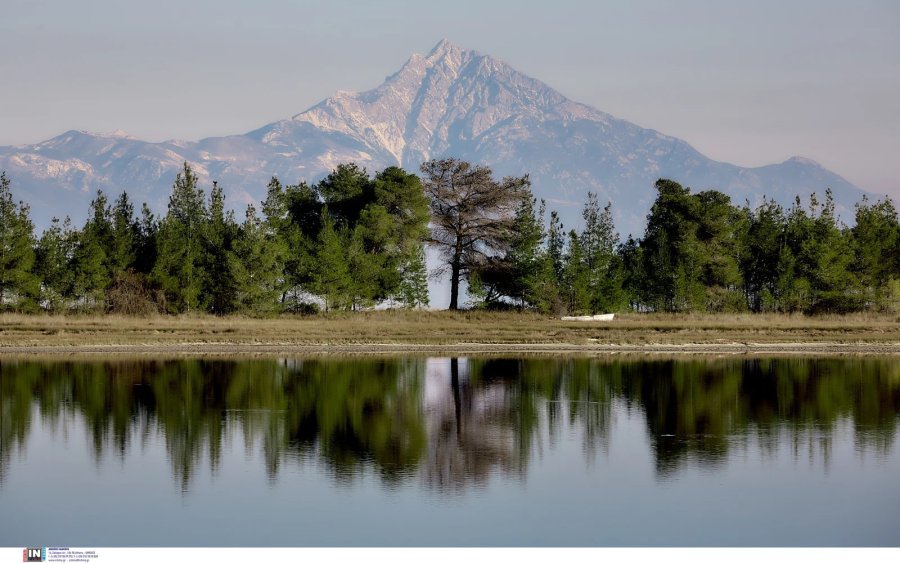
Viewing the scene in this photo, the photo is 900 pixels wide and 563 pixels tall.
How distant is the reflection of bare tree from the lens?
26094 millimetres

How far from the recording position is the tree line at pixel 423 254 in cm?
7400

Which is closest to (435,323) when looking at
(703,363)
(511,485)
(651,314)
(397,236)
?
(397,236)

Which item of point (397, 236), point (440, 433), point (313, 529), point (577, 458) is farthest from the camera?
point (397, 236)

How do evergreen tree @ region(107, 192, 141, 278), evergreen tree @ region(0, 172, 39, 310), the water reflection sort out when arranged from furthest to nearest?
1. evergreen tree @ region(107, 192, 141, 278)
2. evergreen tree @ region(0, 172, 39, 310)
3. the water reflection

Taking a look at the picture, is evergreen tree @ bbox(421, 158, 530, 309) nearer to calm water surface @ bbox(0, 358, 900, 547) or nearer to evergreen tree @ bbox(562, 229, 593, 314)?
evergreen tree @ bbox(562, 229, 593, 314)

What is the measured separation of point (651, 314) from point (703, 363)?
102 ft

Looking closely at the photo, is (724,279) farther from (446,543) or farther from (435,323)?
(446,543)

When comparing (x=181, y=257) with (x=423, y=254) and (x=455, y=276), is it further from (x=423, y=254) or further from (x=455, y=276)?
(x=455, y=276)

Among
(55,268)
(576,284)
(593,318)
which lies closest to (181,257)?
(55,268)
